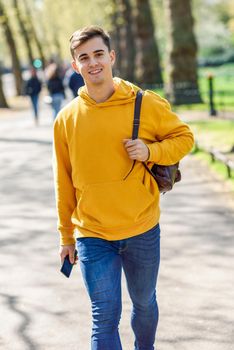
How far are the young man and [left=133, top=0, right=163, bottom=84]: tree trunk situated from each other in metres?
26.4

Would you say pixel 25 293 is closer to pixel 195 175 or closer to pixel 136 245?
pixel 136 245

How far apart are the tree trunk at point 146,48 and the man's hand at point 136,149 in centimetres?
2663

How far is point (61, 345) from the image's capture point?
192 inches

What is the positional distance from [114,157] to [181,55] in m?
19.6

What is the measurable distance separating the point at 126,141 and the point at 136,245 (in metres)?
0.54

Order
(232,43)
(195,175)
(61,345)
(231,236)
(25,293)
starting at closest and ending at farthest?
(61,345), (25,293), (231,236), (195,175), (232,43)

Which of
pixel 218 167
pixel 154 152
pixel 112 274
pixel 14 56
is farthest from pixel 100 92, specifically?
pixel 14 56

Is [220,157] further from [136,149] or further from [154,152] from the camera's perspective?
[136,149]

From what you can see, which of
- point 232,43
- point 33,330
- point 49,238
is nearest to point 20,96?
point 232,43

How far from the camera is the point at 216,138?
572 inches

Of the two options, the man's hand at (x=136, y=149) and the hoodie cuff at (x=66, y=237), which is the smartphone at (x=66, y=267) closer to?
the hoodie cuff at (x=66, y=237)

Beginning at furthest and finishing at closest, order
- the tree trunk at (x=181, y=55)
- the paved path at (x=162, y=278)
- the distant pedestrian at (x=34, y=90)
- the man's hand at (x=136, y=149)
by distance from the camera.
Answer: the distant pedestrian at (x=34, y=90)
the tree trunk at (x=181, y=55)
the paved path at (x=162, y=278)
the man's hand at (x=136, y=149)

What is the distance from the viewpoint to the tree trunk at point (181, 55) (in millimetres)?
22328

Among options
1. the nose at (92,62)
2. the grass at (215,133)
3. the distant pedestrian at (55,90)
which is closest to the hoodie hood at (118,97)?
the nose at (92,62)
